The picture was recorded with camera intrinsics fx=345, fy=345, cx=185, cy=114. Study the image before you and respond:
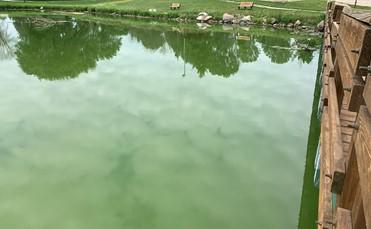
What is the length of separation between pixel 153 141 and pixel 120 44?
1689 centimetres

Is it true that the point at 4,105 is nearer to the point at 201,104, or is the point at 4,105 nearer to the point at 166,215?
the point at 201,104

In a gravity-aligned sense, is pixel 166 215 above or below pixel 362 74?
below

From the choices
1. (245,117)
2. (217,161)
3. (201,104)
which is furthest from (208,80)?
(217,161)

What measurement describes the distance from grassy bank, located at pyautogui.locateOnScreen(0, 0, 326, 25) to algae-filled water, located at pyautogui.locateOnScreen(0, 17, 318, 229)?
13886mm

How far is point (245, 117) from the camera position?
11.3 m

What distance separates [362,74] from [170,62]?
17.0 metres

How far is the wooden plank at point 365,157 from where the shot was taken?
1.55 m

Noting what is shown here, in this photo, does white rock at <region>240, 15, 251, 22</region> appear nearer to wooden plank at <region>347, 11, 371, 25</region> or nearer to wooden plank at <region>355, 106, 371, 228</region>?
wooden plank at <region>347, 11, 371, 25</region>

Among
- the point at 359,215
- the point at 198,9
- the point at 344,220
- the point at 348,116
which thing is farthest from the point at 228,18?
the point at 359,215

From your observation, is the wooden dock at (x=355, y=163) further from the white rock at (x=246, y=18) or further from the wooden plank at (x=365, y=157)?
the white rock at (x=246, y=18)

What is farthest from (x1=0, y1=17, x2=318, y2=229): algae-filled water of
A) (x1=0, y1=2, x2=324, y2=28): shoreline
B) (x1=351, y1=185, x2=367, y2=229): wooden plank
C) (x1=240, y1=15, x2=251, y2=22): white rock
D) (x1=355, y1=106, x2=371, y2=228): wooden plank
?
(x1=240, y1=15, x2=251, y2=22): white rock

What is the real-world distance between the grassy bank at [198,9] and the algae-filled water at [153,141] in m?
13.9

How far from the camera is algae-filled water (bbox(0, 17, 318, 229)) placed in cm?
672

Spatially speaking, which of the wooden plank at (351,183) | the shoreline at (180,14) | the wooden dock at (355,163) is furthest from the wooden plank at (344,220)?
the shoreline at (180,14)
